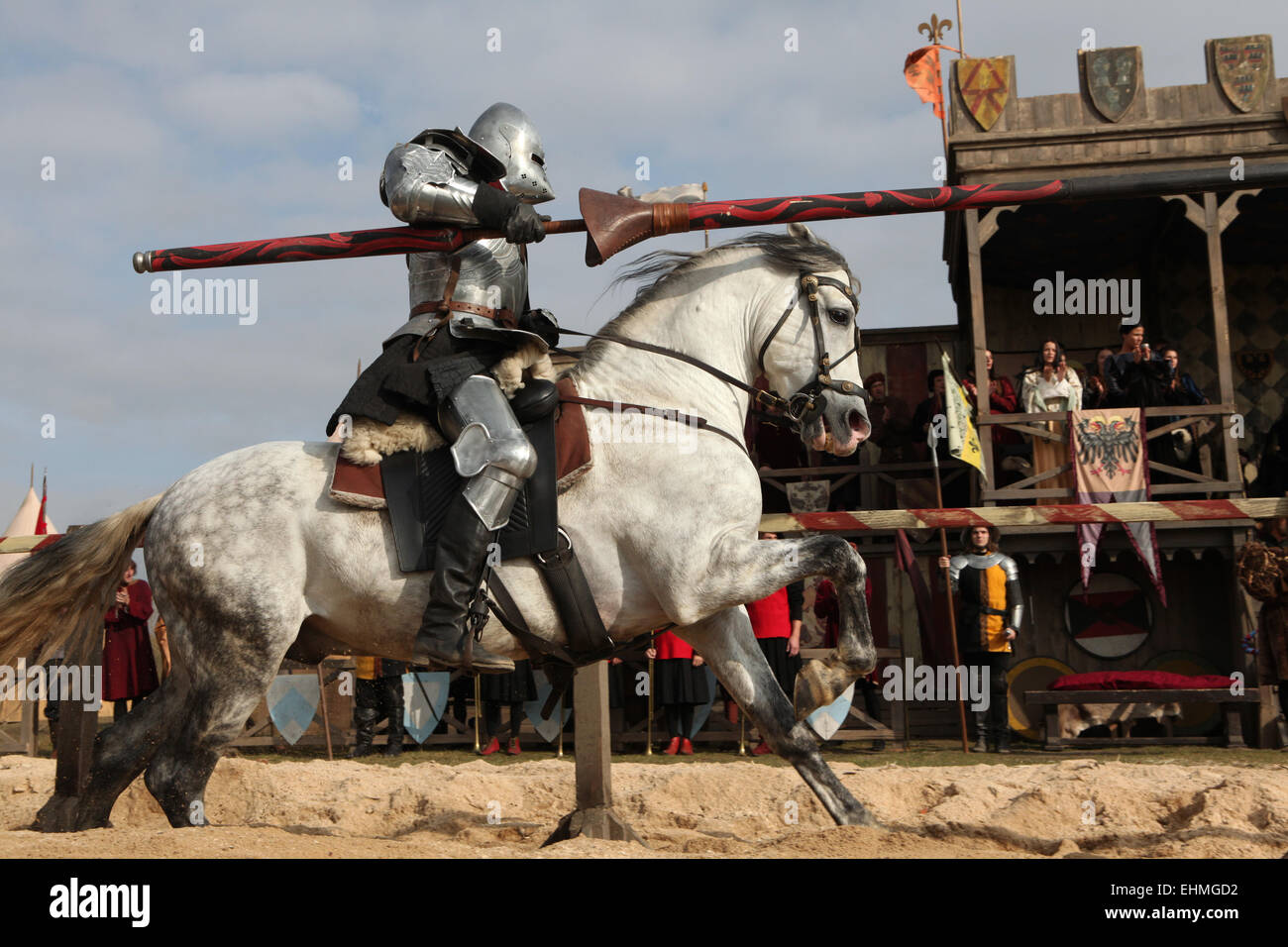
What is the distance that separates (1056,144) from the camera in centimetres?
1458

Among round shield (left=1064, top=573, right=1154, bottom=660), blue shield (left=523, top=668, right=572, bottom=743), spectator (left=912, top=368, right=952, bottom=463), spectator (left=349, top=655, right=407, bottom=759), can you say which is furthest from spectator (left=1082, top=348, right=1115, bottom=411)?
spectator (left=349, top=655, right=407, bottom=759)

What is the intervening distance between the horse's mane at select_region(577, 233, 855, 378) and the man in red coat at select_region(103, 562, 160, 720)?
23.9ft

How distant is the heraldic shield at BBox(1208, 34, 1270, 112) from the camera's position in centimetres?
1421

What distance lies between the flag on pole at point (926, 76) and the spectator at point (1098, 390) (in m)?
4.08

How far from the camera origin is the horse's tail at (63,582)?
512 centimetres

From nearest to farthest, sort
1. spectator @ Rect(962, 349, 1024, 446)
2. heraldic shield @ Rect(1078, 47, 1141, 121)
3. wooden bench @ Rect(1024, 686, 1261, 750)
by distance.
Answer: wooden bench @ Rect(1024, 686, 1261, 750) < spectator @ Rect(962, 349, 1024, 446) < heraldic shield @ Rect(1078, 47, 1141, 121)

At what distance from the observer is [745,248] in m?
5.34

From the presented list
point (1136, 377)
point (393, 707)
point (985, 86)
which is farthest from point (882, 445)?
point (393, 707)

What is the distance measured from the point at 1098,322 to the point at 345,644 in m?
15.3

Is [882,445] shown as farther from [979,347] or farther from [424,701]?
[424,701]

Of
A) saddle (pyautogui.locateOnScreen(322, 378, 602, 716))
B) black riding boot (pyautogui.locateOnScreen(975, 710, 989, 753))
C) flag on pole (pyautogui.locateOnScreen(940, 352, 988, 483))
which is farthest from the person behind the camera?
flag on pole (pyautogui.locateOnScreen(940, 352, 988, 483))

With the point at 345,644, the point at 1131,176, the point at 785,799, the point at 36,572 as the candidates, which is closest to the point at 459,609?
the point at 345,644

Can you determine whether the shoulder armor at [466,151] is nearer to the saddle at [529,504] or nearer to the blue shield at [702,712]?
the saddle at [529,504]

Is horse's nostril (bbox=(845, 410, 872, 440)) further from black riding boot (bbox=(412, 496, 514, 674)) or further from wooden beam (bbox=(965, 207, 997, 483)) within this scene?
wooden beam (bbox=(965, 207, 997, 483))
